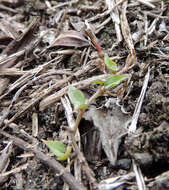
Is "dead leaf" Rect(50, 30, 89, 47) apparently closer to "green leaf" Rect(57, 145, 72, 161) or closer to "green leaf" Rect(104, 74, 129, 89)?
"green leaf" Rect(104, 74, 129, 89)

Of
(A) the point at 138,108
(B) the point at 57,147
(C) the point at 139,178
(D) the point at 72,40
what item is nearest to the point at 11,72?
(D) the point at 72,40

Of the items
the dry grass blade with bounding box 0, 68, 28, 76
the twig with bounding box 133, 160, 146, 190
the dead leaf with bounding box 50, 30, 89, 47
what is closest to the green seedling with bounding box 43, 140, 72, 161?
the twig with bounding box 133, 160, 146, 190

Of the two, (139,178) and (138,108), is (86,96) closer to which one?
(138,108)

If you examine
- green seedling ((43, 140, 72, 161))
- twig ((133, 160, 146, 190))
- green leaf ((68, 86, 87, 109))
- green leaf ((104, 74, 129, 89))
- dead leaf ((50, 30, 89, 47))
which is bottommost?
twig ((133, 160, 146, 190))

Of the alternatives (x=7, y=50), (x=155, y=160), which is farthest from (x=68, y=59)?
(x=155, y=160)

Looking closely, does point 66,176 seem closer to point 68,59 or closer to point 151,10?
point 68,59
